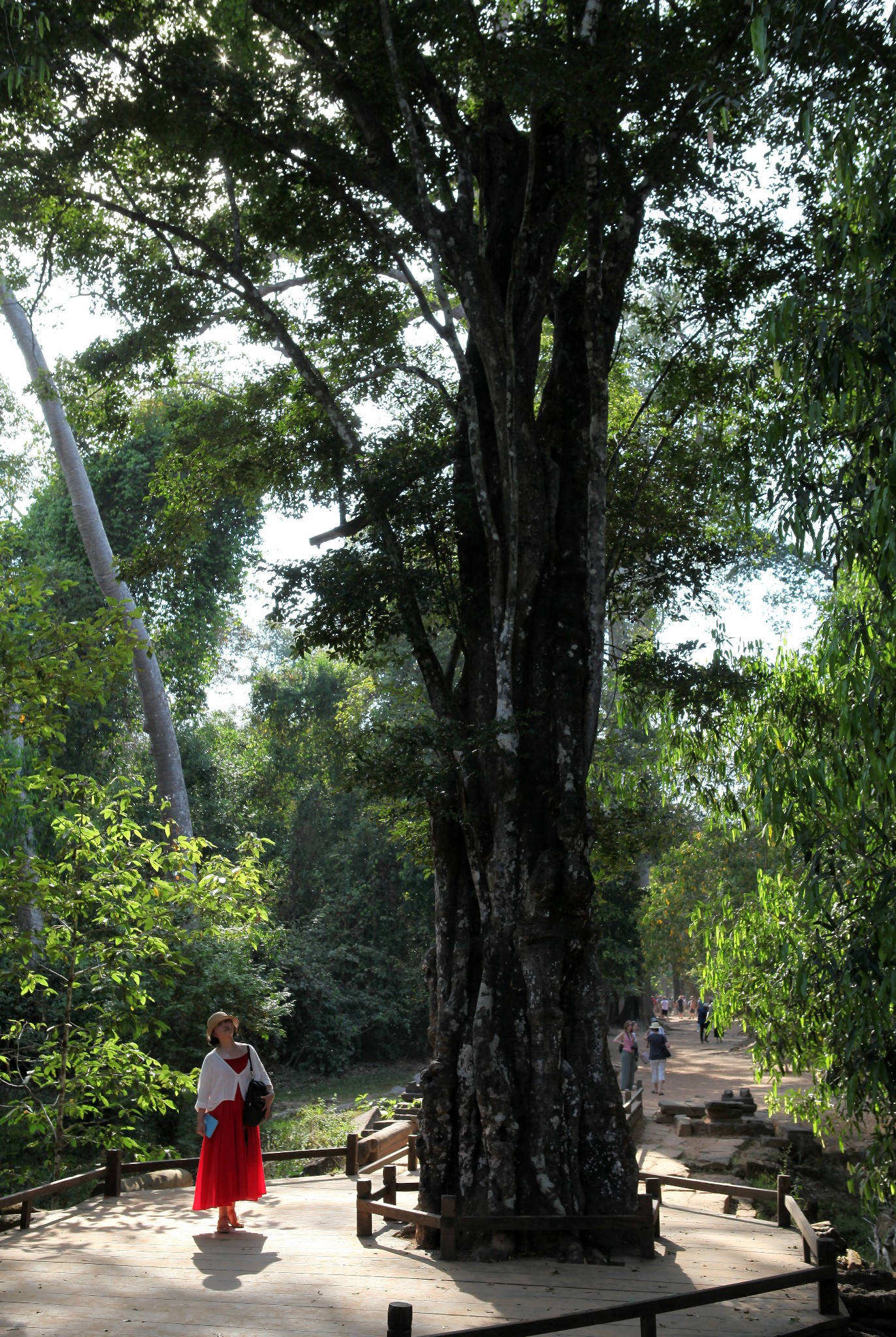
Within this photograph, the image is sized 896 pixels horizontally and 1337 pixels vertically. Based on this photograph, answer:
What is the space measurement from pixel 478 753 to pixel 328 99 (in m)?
6.25

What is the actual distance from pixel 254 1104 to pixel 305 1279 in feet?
4.04

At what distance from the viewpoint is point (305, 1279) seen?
648 centimetres

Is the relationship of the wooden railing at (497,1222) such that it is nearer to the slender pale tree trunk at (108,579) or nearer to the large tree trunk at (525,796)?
the large tree trunk at (525,796)

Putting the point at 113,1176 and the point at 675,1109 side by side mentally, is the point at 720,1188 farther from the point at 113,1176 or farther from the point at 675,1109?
the point at 675,1109

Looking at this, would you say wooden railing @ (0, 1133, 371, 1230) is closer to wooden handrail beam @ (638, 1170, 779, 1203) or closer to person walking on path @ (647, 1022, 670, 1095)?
wooden handrail beam @ (638, 1170, 779, 1203)

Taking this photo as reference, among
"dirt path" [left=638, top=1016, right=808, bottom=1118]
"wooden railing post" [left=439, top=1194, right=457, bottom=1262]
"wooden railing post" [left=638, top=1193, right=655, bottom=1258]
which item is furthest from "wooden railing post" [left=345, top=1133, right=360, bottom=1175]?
"dirt path" [left=638, top=1016, right=808, bottom=1118]

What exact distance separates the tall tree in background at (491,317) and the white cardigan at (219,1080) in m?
1.24

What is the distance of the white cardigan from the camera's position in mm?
7375

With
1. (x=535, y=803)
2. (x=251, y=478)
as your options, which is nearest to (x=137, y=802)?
(x=251, y=478)

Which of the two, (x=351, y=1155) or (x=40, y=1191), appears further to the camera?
(x=351, y=1155)

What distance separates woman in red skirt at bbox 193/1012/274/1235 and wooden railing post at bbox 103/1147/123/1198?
1.61 m

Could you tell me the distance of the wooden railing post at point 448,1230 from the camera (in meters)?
6.81

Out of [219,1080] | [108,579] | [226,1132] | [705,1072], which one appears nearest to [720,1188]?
[226,1132]

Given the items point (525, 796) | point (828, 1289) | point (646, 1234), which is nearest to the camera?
point (828, 1289)
